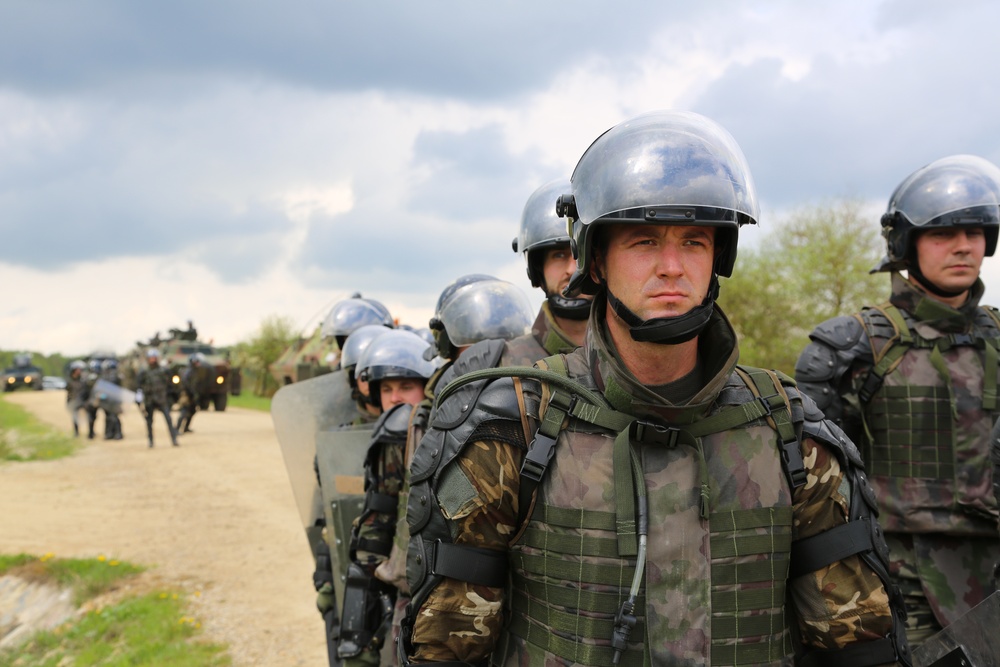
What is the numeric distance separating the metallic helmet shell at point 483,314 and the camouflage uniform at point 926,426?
135 cm

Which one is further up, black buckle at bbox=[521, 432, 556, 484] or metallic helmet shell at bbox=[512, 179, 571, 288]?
metallic helmet shell at bbox=[512, 179, 571, 288]

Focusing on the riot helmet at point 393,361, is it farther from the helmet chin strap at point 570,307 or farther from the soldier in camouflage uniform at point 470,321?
the helmet chin strap at point 570,307

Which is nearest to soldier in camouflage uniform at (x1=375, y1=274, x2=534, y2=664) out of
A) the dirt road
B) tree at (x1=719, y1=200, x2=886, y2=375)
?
the dirt road

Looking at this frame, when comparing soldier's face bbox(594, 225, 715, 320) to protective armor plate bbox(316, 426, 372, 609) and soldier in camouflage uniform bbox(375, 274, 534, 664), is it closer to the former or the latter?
soldier in camouflage uniform bbox(375, 274, 534, 664)

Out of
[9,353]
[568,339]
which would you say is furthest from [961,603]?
[9,353]

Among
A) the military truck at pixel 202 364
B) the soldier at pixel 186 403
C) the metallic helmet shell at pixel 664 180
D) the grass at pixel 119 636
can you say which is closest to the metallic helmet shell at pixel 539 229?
the metallic helmet shell at pixel 664 180

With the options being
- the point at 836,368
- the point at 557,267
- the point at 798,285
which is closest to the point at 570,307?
the point at 557,267

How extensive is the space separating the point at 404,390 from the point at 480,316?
0.64m

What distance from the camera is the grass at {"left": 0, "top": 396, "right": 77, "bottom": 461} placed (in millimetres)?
19047

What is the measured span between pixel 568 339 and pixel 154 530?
9303 millimetres

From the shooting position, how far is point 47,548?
1057 centimetres

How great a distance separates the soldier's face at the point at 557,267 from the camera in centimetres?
405

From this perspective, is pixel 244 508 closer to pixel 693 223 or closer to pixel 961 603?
pixel 961 603

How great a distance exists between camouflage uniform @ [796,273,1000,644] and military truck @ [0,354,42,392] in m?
52.5
